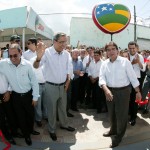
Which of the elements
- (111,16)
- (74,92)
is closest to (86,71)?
(74,92)

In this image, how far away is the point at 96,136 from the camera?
16.1ft

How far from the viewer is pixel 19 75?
418 centimetres

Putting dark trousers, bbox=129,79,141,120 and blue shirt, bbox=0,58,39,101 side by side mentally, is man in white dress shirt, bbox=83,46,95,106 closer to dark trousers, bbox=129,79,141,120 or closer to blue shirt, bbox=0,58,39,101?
dark trousers, bbox=129,79,141,120

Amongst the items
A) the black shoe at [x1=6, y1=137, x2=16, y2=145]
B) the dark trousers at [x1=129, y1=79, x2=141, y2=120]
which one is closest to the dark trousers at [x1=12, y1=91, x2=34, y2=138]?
the black shoe at [x1=6, y1=137, x2=16, y2=145]

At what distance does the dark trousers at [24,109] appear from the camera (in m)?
4.28

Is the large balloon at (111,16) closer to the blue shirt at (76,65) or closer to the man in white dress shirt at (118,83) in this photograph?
the blue shirt at (76,65)

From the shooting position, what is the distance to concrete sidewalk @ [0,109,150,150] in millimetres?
4383

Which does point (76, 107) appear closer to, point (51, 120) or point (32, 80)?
point (51, 120)

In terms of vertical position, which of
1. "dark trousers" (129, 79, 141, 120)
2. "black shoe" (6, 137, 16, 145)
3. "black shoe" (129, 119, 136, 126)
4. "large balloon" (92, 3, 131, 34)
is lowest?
"black shoe" (6, 137, 16, 145)

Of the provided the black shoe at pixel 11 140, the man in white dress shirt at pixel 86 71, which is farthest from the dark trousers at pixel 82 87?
the black shoe at pixel 11 140

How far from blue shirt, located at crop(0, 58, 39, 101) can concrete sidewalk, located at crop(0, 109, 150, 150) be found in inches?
35.2

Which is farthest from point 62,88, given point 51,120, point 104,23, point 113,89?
point 104,23

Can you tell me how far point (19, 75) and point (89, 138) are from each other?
180 centimetres

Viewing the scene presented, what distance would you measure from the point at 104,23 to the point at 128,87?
3.37m
